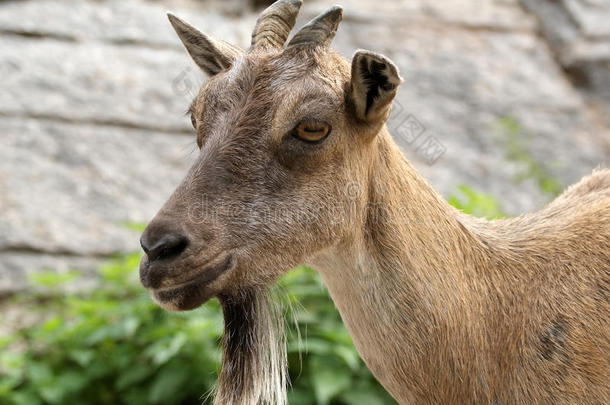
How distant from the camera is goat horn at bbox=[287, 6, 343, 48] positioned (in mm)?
3215

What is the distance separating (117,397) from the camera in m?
6.38

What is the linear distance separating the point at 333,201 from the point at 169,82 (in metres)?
6.36

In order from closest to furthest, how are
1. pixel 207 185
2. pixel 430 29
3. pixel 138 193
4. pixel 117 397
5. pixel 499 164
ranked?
pixel 207 185
pixel 117 397
pixel 138 193
pixel 499 164
pixel 430 29

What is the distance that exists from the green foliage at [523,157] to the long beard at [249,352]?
19.2ft

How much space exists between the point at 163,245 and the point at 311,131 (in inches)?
29.7

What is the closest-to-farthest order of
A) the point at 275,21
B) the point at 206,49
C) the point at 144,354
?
the point at 275,21 < the point at 206,49 < the point at 144,354

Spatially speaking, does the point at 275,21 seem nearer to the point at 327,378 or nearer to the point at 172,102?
the point at 327,378

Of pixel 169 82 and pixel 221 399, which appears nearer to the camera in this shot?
pixel 221 399

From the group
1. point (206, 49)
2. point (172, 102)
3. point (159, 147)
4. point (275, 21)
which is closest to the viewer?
point (275, 21)

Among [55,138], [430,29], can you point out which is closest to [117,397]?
[55,138]

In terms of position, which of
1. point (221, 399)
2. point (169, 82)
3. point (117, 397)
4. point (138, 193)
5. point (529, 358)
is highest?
point (529, 358)

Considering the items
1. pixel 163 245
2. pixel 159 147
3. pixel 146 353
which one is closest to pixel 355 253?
pixel 163 245

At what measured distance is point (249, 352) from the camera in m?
3.36

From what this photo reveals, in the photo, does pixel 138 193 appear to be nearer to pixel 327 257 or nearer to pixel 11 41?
pixel 11 41
